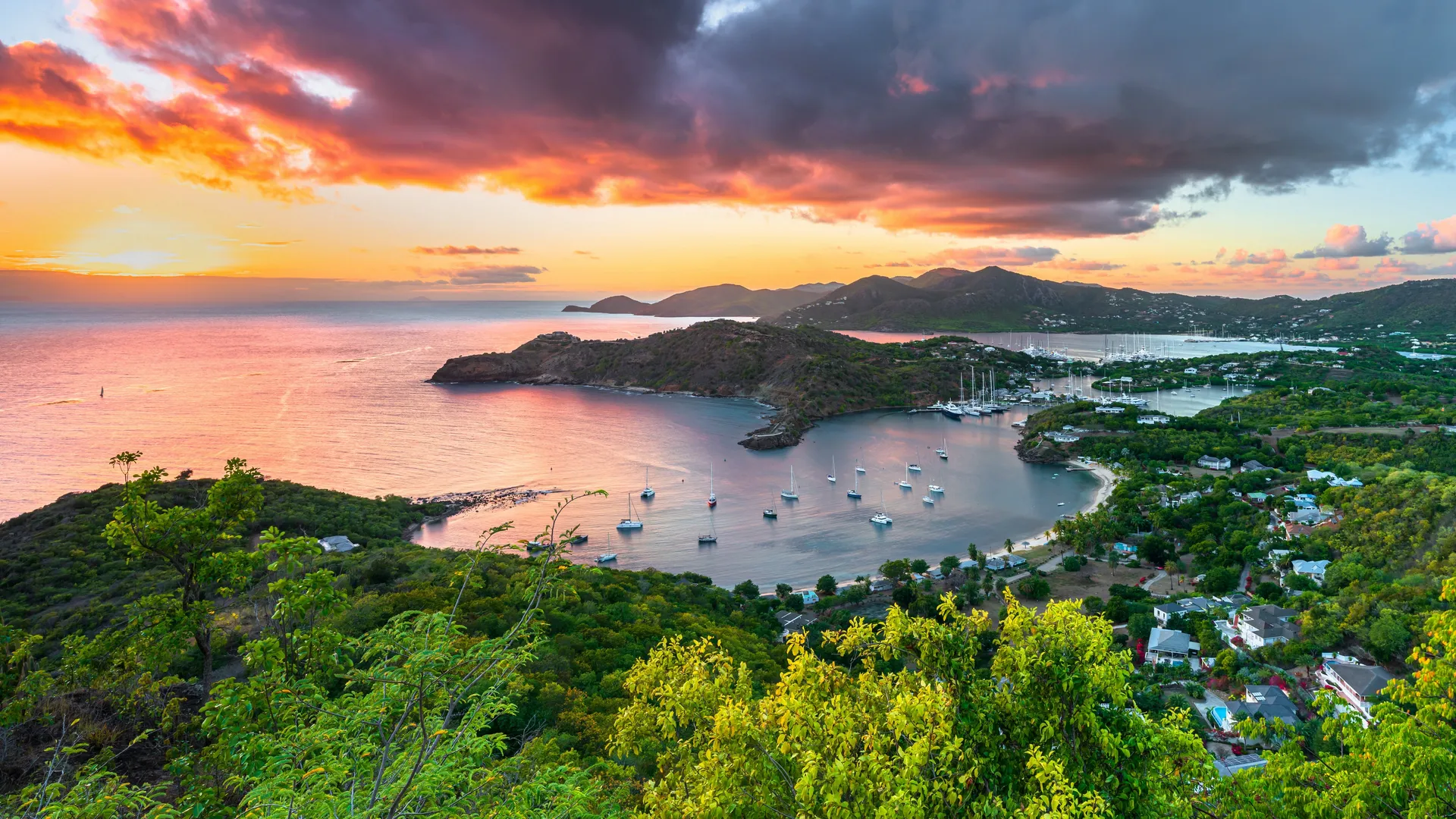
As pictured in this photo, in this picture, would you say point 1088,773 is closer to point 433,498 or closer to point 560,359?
point 433,498

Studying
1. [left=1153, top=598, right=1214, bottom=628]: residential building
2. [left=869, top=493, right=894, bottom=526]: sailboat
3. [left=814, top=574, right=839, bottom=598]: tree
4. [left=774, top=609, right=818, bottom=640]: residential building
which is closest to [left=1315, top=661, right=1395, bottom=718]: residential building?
[left=1153, top=598, right=1214, bottom=628]: residential building

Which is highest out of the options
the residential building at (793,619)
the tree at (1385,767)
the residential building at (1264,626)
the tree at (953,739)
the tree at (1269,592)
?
the tree at (953,739)

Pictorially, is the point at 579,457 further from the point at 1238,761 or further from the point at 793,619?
the point at 1238,761

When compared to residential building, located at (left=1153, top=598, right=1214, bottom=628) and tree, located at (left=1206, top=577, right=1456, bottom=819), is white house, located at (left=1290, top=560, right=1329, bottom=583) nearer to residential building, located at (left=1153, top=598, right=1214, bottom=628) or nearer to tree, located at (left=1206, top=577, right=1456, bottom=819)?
residential building, located at (left=1153, top=598, right=1214, bottom=628)

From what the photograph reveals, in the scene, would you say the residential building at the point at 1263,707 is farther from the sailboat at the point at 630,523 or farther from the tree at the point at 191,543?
the sailboat at the point at 630,523

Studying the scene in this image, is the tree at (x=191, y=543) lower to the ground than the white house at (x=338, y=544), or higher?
higher

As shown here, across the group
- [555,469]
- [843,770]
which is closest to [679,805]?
[843,770]

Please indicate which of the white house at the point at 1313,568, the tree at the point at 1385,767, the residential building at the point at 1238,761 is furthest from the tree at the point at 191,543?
the white house at the point at 1313,568
